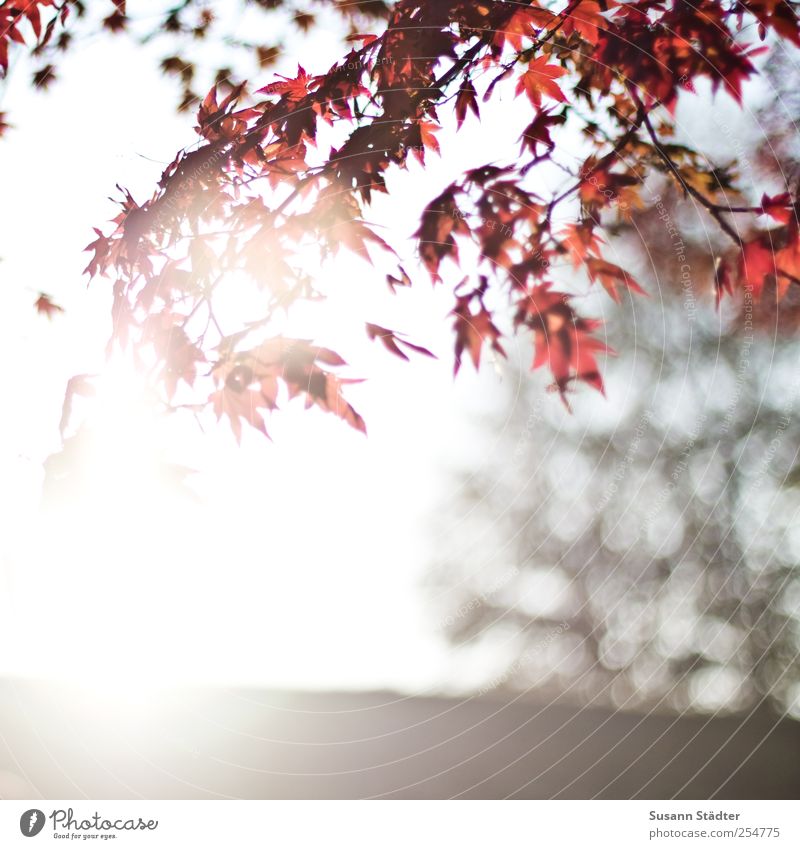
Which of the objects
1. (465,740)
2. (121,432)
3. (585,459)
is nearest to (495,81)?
Answer: (121,432)

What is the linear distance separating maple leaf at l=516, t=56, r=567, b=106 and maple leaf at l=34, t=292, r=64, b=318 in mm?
853

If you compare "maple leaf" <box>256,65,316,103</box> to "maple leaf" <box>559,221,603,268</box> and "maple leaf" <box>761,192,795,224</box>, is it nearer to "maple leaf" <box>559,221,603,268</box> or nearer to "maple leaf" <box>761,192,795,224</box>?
"maple leaf" <box>559,221,603,268</box>

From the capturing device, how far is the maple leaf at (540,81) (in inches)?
40.3

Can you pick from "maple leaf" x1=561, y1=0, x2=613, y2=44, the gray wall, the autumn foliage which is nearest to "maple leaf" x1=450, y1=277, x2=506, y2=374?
the autumn foliage

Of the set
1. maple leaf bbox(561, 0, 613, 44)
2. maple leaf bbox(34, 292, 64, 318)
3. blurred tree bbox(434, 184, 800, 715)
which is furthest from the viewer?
blurred tree bbox(434, 184, 800, 715)

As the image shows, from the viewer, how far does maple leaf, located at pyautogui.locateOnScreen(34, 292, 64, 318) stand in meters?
1.11

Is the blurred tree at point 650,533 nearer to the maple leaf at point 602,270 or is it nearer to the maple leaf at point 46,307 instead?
the maple leaf at point 602,270

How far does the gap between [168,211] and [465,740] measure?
160 cm

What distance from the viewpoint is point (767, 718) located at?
2561 millimetres

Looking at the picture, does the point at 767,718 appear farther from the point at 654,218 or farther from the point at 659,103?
the point at 659,103

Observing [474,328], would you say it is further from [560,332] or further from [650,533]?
[650,533]

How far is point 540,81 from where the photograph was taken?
1.03 m

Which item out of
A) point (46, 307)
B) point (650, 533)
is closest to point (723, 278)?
point (46, 307)

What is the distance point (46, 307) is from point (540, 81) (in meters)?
0.91
